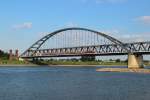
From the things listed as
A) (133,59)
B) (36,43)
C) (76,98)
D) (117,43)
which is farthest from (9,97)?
(36,43)

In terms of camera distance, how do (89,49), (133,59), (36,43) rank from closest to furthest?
(133,59) < (89,49) < (36,43)

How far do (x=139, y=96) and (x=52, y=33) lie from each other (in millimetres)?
136967

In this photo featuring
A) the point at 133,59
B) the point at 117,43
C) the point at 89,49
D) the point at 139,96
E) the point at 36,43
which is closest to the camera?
the point at 139,96

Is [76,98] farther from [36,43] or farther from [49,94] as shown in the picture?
[36,43]

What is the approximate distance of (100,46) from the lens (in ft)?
507

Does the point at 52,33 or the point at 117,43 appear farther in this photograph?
the point at 52,33

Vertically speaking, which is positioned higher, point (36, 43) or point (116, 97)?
point (36, 43)

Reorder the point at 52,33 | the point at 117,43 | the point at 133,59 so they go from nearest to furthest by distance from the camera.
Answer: the point at 133,59
the point at 117,43
the point at 52,33

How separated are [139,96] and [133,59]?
88.4 m

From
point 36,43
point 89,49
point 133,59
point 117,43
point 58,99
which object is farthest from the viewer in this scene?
point 36,43

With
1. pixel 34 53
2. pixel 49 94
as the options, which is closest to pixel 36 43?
pixel 34 53

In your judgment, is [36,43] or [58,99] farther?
[36,43]

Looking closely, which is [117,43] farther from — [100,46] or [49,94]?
[49,94]

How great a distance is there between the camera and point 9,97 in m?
42.6
